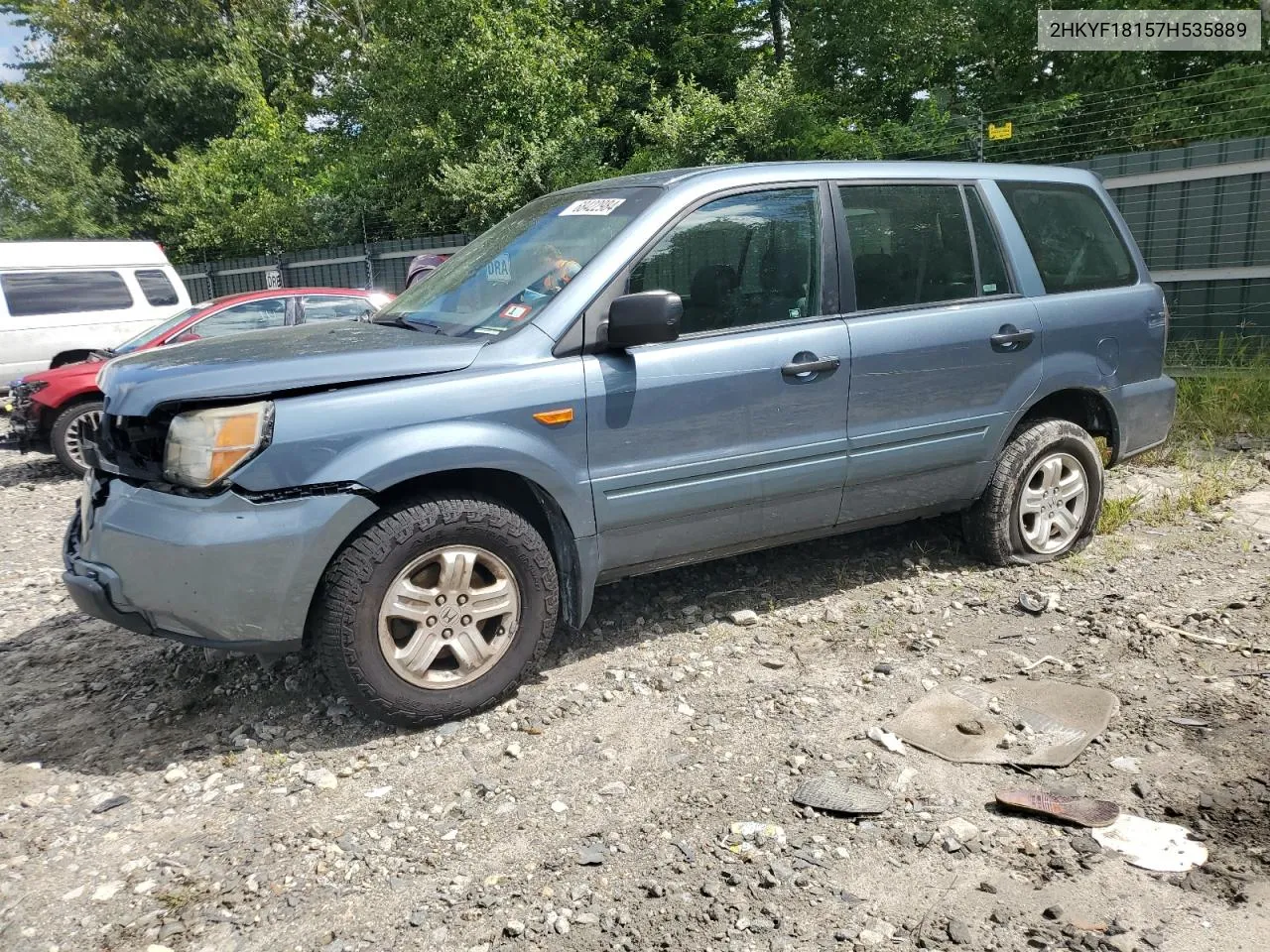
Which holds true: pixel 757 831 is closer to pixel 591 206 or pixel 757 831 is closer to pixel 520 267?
pixel 520 267

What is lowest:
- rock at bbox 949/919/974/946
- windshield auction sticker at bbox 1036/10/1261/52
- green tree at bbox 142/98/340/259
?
rock at bbox 949/919/974/946

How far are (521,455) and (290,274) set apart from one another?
63.6 ft

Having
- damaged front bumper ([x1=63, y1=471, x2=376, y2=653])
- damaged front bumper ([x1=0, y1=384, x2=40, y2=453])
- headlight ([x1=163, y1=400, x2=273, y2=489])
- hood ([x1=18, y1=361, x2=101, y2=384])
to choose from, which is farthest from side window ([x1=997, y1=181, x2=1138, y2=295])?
damaged front bumper ([x1=0, y1=384, x2=40, y2=453])

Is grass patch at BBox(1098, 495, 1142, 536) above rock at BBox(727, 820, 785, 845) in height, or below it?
above

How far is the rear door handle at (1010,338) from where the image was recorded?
4.53 meters

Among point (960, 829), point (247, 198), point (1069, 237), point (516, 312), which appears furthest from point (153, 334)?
point (247, 198)

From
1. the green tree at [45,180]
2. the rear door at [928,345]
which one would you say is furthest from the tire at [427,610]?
the green tree at [45,180]

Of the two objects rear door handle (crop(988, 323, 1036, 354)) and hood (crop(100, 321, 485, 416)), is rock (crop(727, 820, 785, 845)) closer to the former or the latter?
hood (crop(100, 321, 485, 416))

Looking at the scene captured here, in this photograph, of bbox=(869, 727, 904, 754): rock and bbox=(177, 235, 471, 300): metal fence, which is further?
bbox=(177, 235, 471, 300): metal fence

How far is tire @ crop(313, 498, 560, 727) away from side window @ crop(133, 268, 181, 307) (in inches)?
390

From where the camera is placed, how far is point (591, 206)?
4.15 metres

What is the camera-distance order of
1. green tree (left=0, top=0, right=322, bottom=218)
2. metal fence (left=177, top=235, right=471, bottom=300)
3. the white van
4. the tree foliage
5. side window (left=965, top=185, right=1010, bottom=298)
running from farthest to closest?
green tree (left=0, top=0, right=322, bottom=218) < metal fence (left=177, top=235, right=471, bottom=300) < the tree foliage < the white van < side window (left=965, top=185, right=1010, bottom=298)

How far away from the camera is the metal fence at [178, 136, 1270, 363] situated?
873 centimetres

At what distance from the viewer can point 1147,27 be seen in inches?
571
